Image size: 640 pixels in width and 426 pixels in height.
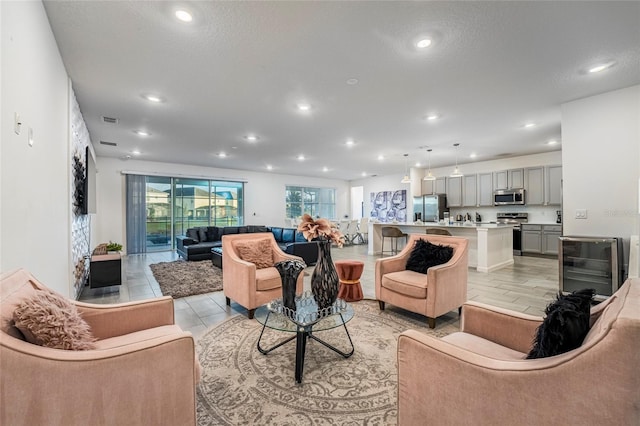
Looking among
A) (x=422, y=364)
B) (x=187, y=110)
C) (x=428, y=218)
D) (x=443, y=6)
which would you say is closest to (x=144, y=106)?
(x=187, y=110)

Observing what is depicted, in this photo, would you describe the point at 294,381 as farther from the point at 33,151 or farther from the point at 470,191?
the point at 470,191

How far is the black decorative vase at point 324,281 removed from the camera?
218cm

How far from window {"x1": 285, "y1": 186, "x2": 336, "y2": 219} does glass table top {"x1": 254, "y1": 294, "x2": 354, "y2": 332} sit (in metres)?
8.68

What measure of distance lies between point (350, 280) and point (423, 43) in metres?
2.73

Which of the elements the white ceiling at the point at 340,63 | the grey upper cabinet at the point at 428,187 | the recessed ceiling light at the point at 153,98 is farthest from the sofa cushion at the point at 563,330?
the grey upper cabinet at the point at 428,187

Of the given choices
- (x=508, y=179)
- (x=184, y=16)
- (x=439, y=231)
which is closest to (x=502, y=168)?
(x=508, y=179)

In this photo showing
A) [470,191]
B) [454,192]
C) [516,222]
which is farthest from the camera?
[454,192]

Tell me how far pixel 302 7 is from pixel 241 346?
2.75m

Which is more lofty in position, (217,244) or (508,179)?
(508,179)

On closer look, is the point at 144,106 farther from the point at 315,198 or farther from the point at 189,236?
the point at 315,198

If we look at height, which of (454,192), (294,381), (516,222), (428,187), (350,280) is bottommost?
(294,381)

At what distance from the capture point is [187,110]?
3.98 meters

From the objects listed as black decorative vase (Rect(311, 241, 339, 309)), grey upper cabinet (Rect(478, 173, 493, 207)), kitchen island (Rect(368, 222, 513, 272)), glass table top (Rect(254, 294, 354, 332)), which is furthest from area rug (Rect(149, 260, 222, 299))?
grey upper cabinet (Rect(478, 173, 493, 207))

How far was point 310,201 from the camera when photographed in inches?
458
